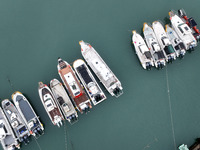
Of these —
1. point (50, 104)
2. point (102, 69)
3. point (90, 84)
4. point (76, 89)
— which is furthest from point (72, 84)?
point (102, 69)

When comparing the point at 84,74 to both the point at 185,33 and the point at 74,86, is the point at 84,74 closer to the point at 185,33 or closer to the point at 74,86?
the point at 74,86

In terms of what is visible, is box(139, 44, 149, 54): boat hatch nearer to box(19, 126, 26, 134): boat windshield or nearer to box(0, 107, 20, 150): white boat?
box(19, 126, 26, 134): boat windshield

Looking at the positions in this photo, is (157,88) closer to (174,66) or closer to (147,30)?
(174,66)

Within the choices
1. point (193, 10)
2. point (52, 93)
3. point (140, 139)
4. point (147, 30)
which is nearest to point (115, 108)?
point (140, 139)

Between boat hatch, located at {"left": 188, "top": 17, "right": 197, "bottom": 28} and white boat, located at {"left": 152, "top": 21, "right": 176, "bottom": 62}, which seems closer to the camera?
white boat, located at {"left": 152, "top": 21, "right": 176, "bottom": 62}

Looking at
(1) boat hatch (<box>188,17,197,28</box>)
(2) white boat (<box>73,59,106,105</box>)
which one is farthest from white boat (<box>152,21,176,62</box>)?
(2) white boat (<box>73,59,106,105</box>)
